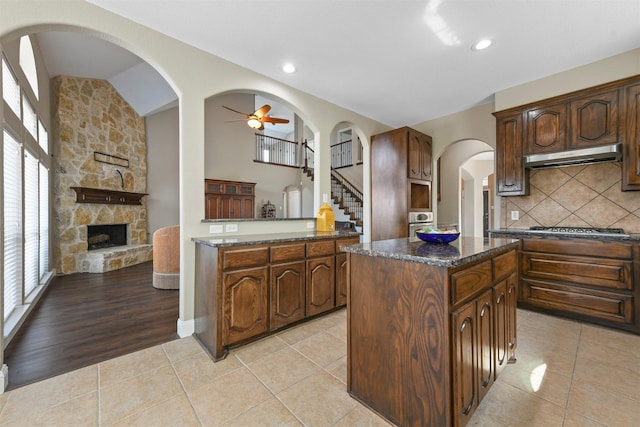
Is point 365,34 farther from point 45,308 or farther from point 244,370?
point 45,308

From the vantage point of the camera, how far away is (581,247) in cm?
261

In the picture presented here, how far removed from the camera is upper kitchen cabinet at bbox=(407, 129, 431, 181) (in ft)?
13.3

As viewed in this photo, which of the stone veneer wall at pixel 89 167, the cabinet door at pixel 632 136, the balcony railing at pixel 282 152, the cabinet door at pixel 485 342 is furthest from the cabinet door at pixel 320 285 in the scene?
the balcony railing at pixel 282 152

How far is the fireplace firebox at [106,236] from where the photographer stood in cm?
548

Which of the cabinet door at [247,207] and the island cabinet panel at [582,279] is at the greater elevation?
the cabinet door at [247,207]

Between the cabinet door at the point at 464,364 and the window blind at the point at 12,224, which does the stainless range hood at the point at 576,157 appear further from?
Answer: the window blind at the point at 12,224

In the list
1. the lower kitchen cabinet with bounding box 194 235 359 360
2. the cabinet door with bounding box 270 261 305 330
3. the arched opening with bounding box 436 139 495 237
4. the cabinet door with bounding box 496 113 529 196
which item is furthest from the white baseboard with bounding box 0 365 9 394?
the arched opening with bounding box 436 139 495 237

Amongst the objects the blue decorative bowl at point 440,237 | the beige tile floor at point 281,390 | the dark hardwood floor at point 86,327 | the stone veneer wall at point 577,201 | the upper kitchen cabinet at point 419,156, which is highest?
the upper kitchen cabinet at point 419,156

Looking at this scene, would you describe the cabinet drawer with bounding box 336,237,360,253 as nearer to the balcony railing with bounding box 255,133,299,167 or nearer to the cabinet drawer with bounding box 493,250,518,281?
the cabinet drawer with bounding box 493,250,518,281

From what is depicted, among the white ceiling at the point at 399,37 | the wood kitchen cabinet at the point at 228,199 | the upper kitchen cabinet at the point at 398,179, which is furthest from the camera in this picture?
the wood kitchen cabinet at the point at 228,199

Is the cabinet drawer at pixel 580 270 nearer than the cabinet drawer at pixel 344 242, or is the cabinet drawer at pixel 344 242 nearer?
the cabinet drawer at pixel 580 270

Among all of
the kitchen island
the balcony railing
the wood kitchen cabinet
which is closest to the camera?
the kitchen island

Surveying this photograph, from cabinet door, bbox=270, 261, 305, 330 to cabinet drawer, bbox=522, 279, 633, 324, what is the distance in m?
2.53

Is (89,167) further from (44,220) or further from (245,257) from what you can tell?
(245,257)
